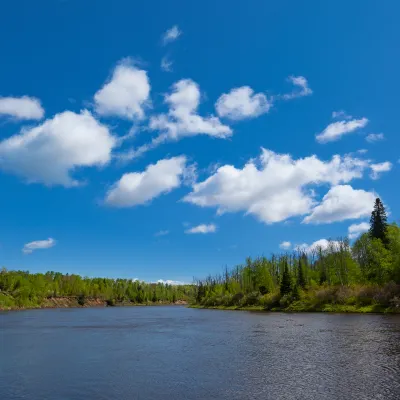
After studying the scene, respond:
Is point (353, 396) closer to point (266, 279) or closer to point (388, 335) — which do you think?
point (388, 335)

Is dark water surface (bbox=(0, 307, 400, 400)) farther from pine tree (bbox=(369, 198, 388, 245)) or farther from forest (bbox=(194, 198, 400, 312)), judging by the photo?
pine tree (bbox=(369, 198, 388, 245))

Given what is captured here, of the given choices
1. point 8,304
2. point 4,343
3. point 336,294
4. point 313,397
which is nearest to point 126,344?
point 4,343

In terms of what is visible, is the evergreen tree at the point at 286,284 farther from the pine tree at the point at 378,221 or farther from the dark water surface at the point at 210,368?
the dark water surface at the point at 210,368

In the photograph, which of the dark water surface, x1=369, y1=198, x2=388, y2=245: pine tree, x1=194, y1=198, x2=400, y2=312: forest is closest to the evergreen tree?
x1=194, y1=198, x2=400, y2=312: forest

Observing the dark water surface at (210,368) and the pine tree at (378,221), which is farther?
the pine tree at (378,221)

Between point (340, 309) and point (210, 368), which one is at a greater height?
point (210, 368)

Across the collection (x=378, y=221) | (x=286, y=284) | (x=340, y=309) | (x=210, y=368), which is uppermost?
(x=378, y=221)

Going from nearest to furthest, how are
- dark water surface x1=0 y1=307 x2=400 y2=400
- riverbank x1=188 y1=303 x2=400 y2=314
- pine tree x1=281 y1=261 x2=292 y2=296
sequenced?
dark water surface x1=0 y1=307 x2=400 y2=400 < riverbank x1=188 y1=303 x2=400 y2=314 < pine tree x1=281 y1=261 x2=292 y2=296

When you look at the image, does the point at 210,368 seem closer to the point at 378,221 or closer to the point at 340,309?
the point at 340,309

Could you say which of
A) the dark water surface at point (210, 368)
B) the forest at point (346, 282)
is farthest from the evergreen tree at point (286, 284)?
the dark water surface at point (210, 368)

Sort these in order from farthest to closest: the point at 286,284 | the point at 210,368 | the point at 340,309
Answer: the point at 286,284, the point at 340,309, the point at 210,368

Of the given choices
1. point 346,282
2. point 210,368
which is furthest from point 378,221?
point 210,368

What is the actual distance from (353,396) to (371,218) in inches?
4845

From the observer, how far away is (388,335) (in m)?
47.8
